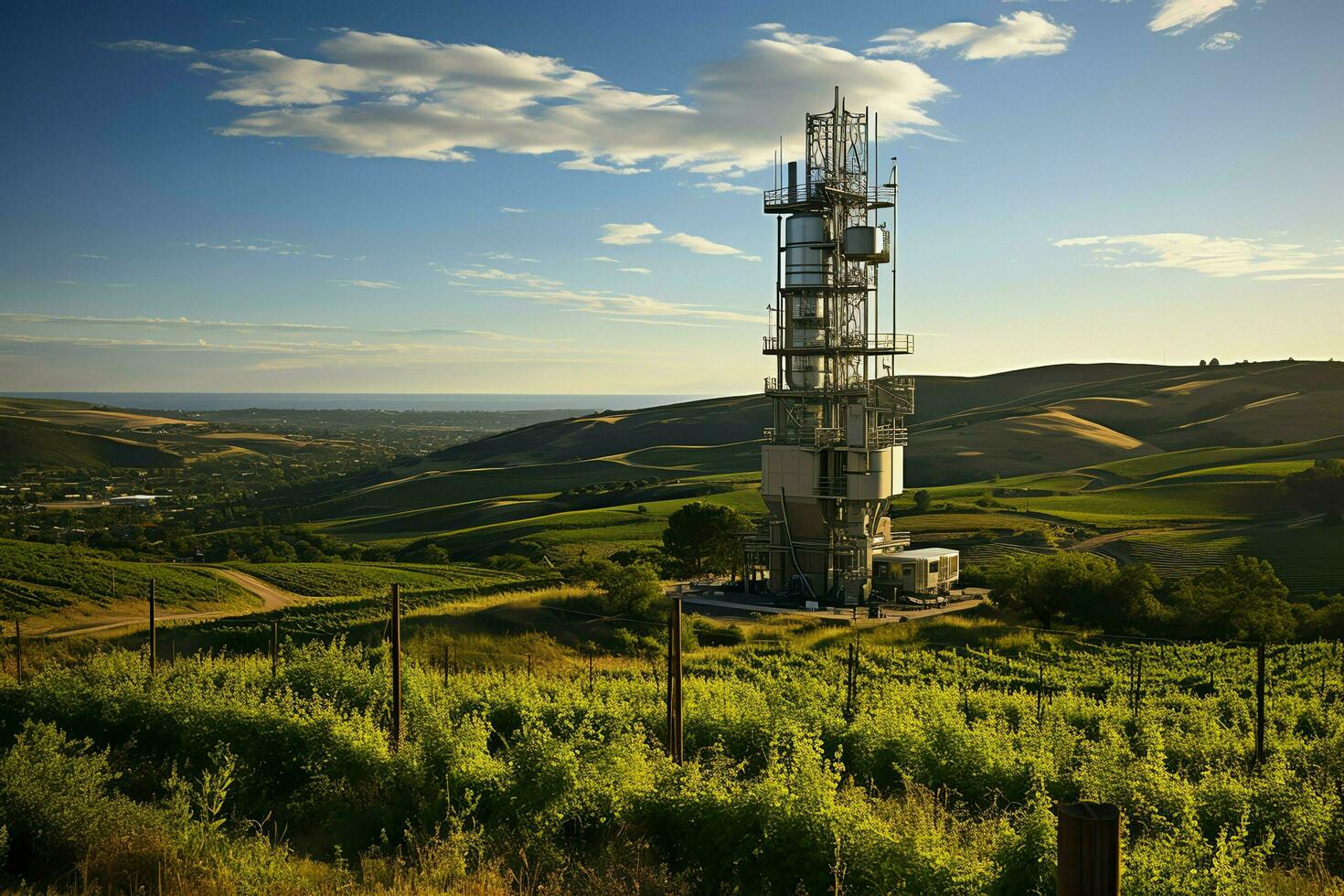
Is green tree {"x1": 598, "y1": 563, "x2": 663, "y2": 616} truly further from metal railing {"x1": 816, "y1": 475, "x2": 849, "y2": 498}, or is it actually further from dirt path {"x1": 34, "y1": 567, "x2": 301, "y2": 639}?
dirt path {"x1": 34, "y1": 567, "x2": 301, "y2": 639}

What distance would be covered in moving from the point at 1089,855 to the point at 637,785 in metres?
11.7

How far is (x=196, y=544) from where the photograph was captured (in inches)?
3787

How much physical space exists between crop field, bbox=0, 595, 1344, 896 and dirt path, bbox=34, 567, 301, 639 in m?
23.1

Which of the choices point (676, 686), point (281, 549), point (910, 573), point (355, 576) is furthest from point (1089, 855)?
point (281, 549)

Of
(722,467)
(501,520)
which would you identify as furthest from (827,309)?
(722,467)

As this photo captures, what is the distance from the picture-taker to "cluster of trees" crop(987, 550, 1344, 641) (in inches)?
1690

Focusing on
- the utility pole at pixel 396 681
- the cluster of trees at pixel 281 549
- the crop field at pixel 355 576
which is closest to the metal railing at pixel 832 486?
the crop field at pixel 355 576

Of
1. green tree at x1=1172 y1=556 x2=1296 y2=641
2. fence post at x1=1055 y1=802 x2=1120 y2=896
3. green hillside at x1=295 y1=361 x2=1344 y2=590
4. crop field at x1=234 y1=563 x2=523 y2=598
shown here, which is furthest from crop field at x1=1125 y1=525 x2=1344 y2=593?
fence post at x1=1055 y1=802 x2=1120 y2=896

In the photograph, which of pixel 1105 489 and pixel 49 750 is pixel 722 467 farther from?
pixel 49 750

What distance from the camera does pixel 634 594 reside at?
43.2m

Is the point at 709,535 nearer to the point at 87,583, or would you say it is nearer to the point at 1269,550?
the point at 87,583

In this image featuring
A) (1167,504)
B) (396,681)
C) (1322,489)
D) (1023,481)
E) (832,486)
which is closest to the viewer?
(396,681)

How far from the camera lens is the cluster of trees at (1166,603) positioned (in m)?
42.9

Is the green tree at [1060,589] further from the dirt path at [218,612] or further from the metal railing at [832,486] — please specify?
the dirt path at [218,612]
